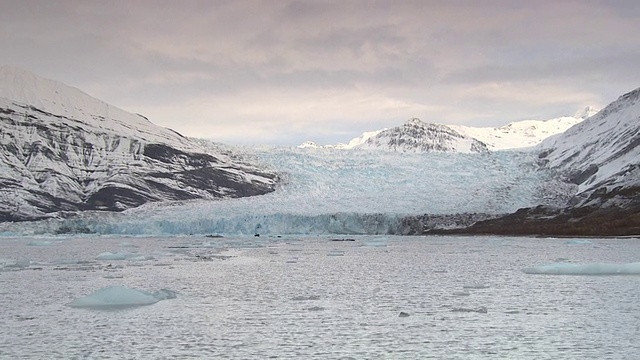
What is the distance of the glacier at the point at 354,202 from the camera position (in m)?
66.1

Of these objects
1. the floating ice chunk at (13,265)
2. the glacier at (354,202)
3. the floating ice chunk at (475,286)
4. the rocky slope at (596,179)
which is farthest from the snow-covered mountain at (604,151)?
the floating ice chunk at (13,265)

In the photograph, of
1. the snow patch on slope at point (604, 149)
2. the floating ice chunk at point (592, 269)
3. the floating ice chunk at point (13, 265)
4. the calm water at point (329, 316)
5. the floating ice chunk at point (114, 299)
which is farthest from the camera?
the snow patch on slope at point (604, 149)

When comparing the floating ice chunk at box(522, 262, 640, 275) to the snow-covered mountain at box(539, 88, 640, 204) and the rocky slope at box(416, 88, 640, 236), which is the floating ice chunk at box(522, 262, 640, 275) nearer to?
the rocky slope at box(416, 88, 640, 236)

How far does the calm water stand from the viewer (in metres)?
10.7

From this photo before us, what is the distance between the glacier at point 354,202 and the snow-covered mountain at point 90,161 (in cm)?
2060

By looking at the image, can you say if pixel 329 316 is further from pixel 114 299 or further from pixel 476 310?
pixel 114 299

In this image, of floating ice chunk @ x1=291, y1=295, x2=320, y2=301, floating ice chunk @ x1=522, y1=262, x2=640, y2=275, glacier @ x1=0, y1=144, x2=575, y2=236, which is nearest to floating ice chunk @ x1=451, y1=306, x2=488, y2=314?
floating ice chunk @ x1=291, y1=295, x2=320, y2=301

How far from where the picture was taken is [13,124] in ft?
433

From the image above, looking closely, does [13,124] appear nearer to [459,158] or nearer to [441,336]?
[459,158]

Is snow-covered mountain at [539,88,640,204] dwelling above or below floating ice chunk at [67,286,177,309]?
above

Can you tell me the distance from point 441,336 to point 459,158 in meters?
72.1

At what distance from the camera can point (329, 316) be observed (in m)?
14.0

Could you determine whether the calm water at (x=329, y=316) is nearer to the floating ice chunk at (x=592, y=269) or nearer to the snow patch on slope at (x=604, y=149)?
the floating ice chunk at (x=592, y=269)

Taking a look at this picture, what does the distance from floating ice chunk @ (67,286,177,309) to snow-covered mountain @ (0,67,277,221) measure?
79.7 metres
